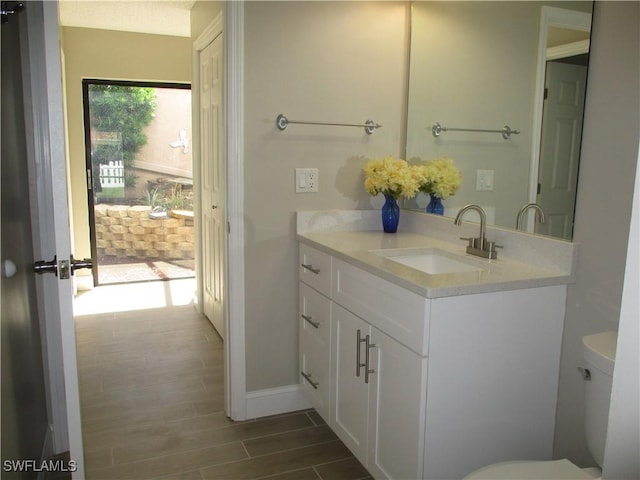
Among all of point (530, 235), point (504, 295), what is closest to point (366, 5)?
point (530, 235)

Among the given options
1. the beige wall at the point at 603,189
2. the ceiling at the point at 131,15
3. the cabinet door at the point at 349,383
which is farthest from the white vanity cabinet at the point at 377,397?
the ceiling at the point at 131,15

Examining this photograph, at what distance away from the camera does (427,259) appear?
7.27 ft

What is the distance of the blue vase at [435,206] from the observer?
248cm

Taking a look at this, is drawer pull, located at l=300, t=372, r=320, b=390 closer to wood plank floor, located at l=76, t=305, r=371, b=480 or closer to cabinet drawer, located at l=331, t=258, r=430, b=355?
wood plank floor, located at l=76, t=305, r=371, b=480

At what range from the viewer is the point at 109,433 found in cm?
242

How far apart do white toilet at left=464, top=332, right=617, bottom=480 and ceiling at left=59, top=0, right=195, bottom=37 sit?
11.8 ft

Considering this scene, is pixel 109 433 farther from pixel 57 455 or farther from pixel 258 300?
pixel 258 300

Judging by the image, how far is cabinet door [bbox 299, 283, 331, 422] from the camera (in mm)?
2283

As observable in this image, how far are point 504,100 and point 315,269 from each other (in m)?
1.05

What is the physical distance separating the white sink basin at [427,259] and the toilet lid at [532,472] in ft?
2.75

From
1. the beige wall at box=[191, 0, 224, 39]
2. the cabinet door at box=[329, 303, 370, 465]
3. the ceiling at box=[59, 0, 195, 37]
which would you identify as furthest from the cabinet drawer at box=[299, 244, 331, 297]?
the ceiling at box=[59, 0, 195, 37]

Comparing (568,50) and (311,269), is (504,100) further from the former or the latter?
(311,269)

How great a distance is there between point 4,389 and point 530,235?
1.76 meters

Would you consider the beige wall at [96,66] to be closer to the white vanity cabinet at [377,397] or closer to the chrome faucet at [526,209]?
the white vanity cabinet at [377,397]
